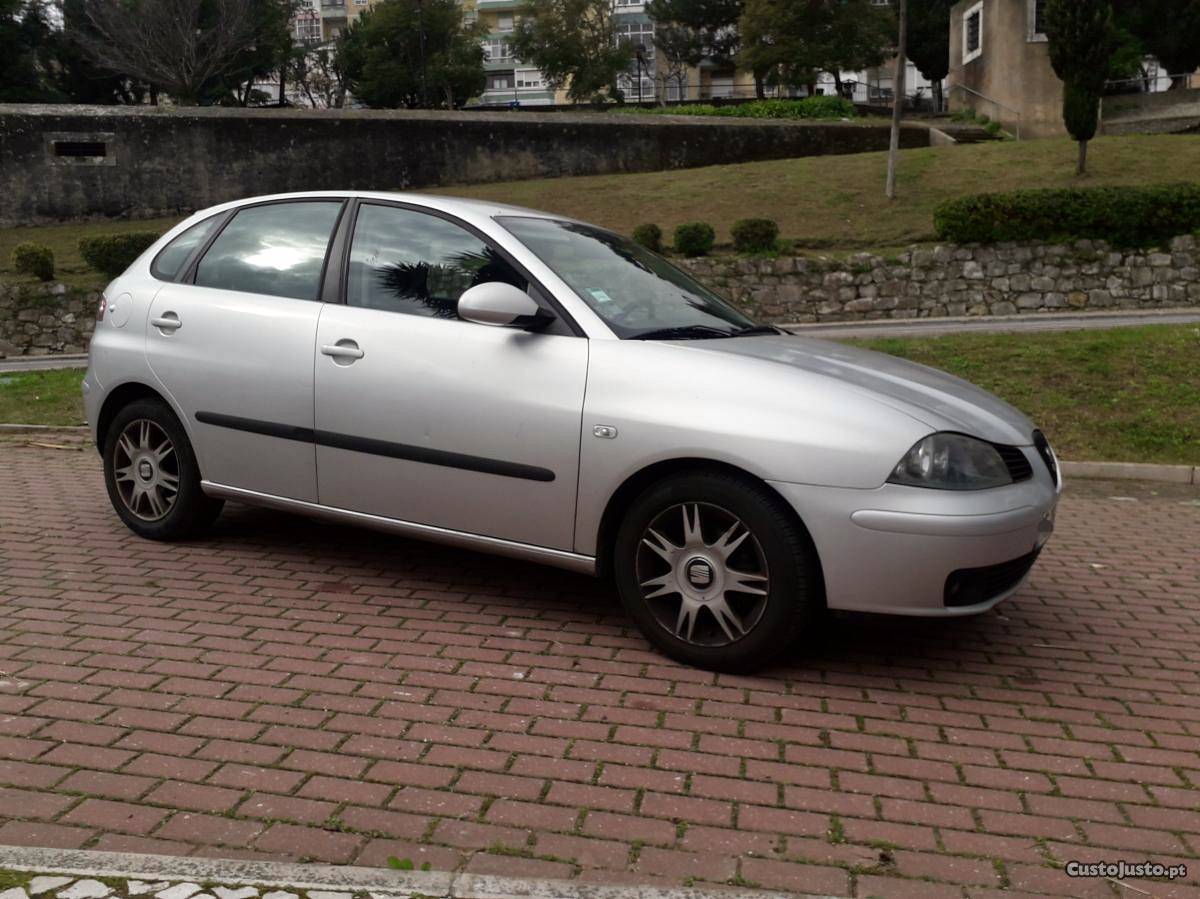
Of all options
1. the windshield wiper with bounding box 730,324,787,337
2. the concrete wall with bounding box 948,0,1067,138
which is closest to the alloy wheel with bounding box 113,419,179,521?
the windshield wiper with bounding box 730,324,787,337

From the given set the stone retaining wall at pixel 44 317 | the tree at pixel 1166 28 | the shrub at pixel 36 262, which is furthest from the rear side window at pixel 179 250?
the tree at pixel 1166 28

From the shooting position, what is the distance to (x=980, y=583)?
3.95 m

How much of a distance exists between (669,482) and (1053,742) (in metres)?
1.52

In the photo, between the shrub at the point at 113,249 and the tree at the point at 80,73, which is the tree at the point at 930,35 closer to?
the tree at the point at 80,73

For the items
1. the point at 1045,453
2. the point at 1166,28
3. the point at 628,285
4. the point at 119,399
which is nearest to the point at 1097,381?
the point at 1045,453

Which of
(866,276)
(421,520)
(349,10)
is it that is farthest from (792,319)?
(349,10)

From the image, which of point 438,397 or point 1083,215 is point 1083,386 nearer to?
point 438,397

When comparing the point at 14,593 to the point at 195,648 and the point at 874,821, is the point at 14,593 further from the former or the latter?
the point at 874,821

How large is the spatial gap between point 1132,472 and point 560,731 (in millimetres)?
6228

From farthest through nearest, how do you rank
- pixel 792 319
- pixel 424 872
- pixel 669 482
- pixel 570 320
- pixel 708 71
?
pixel 708 71 < pixel 792 319 < pixel 570 320 < pixel 669 482 < pixel 424 872

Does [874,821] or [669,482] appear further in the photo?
[669,482]

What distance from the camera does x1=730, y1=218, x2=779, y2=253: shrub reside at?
841 inches

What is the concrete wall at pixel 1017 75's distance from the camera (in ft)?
119

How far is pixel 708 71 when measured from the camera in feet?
258
